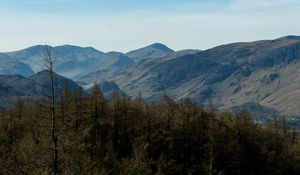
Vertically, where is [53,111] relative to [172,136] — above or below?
above

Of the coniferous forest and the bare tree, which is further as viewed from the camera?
the coniferous forest

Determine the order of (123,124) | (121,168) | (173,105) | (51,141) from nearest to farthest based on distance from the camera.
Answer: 1. (51,141)
2. (121,168)
3. (123,124)
4. (173,105)

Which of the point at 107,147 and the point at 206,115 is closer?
the point at 107,147

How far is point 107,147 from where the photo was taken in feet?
333

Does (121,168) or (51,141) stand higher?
(51,141)

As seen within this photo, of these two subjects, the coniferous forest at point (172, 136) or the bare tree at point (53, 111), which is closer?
the bare tree at point (53, 111)

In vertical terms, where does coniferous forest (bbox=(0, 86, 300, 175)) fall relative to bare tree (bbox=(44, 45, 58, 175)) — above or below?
below

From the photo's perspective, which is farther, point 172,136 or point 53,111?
point 172,136

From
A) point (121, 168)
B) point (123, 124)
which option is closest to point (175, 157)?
point (123, 124)

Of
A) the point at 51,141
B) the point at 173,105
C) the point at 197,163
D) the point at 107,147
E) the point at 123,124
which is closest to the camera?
the point at 51,141

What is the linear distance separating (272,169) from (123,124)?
43763 millimetres

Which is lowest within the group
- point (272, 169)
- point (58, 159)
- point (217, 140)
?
point (272, 169)

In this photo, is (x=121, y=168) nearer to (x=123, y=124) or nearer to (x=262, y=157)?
(x=123, y=124)

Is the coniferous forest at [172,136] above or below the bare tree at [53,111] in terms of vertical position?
below
